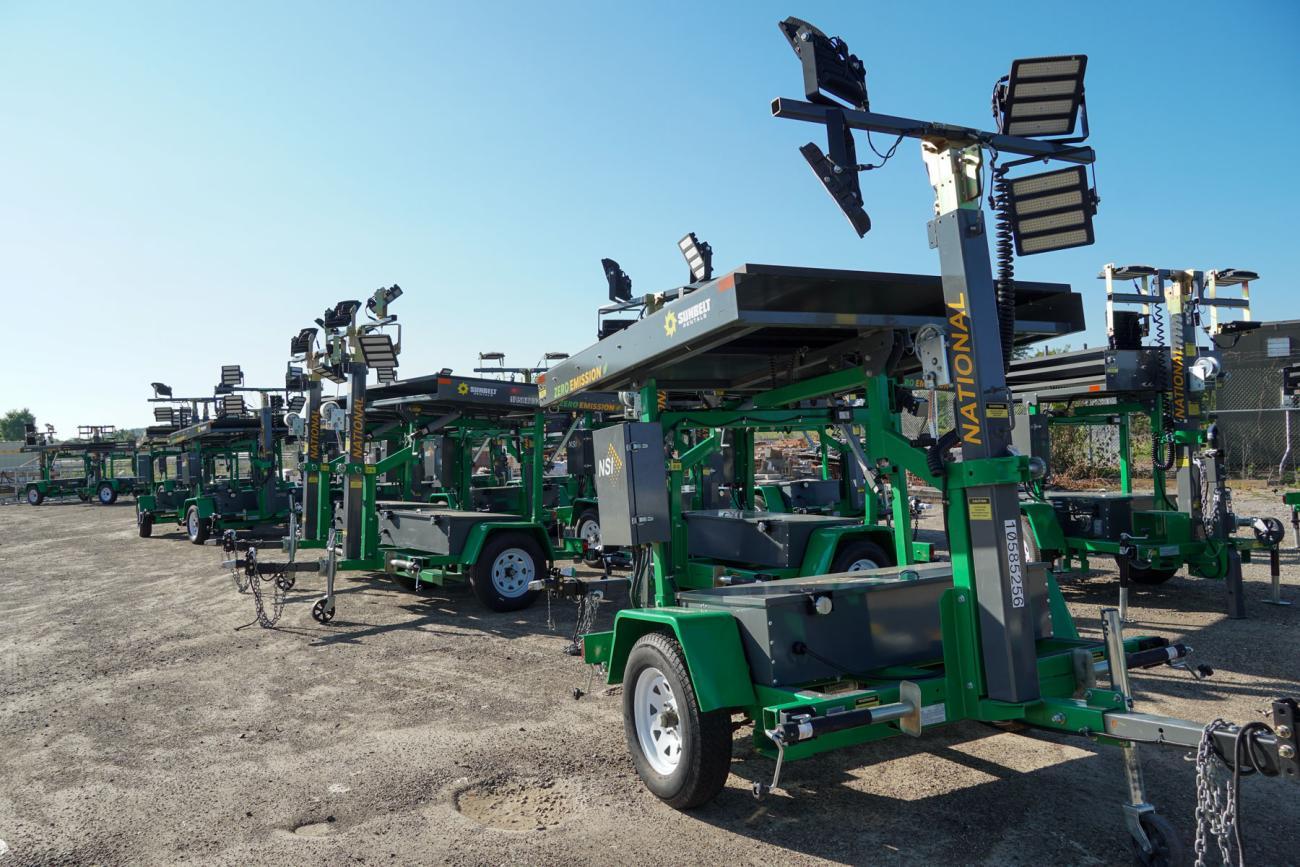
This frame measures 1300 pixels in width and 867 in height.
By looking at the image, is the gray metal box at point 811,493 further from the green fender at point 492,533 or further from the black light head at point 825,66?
the black light head at point 825,66

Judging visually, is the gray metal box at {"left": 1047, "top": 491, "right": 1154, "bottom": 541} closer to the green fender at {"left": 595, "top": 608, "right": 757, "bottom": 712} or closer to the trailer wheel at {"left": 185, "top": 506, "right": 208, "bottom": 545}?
the green fender at {"left": 595, "top": 608, "right": 757, "bottom": 712}

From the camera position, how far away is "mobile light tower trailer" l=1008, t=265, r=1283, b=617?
955 cm

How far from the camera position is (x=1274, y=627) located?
8.36 metres

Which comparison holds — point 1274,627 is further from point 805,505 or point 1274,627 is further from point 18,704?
point 18,704

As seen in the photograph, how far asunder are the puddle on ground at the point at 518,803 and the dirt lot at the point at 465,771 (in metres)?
0.01

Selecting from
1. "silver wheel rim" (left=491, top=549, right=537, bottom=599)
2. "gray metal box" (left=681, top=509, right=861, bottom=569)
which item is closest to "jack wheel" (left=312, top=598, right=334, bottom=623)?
"silver wheel rim" (left=491, top=549, right=537, bottom=599)

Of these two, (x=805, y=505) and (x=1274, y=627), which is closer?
(x=1274, y=627)

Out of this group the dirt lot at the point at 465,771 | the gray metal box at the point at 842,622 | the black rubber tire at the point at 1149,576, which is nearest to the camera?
the dirt lot at the point at 465,771

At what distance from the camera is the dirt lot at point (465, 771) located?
161 inches

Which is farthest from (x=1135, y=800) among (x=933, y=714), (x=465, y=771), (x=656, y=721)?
(x=465, y=771)

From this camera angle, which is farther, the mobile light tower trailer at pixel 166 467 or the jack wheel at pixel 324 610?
the mobile light tower trailer at pixel 166 467

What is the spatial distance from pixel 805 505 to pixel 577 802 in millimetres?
9797

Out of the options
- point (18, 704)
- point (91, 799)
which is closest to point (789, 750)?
point (91, 799)

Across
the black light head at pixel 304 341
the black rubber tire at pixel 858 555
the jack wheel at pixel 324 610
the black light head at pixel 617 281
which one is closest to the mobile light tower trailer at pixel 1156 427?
the black rubber tire at pixel 858 555
